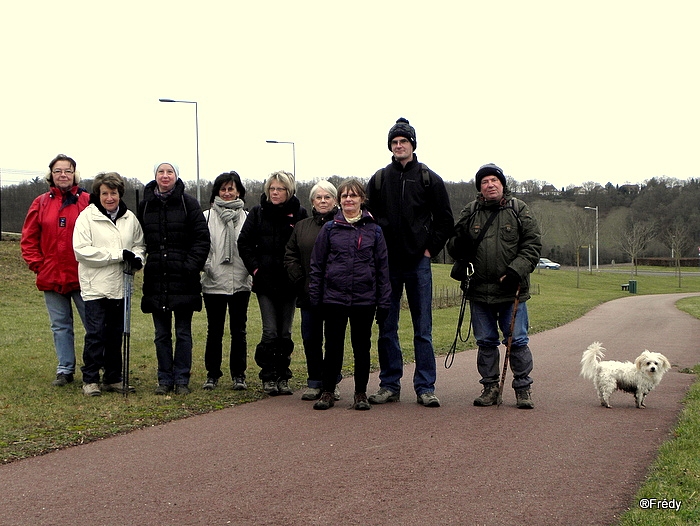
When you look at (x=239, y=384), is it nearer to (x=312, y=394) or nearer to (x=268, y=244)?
Answer: (x=312, y=394)

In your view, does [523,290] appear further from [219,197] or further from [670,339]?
[670,339]

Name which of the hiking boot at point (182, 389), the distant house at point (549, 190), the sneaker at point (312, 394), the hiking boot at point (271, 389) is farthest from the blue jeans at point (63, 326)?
the distant house at point (549, 190)

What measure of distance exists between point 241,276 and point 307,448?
3.06 meters

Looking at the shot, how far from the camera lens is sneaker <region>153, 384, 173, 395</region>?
7.77 meters

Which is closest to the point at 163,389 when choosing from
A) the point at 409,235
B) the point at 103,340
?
the point at 103,340

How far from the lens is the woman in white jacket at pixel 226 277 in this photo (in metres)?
8.13

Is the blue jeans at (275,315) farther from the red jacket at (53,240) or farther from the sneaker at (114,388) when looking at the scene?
the red jacket at (53,240)

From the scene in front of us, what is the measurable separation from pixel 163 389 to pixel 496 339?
346 cm

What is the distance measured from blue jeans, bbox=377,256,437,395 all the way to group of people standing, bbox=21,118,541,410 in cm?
1

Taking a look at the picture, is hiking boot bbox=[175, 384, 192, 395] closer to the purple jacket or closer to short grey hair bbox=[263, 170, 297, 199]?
the purple jacket

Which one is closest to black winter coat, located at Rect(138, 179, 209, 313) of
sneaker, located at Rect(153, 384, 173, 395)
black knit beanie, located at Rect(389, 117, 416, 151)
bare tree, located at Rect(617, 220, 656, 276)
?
sneaker, located at Rect(153, 384, 173, 395)

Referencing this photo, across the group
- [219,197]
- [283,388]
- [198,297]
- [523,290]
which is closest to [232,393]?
[283,388]

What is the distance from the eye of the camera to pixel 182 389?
25.6 feet

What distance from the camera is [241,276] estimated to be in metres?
8.23
